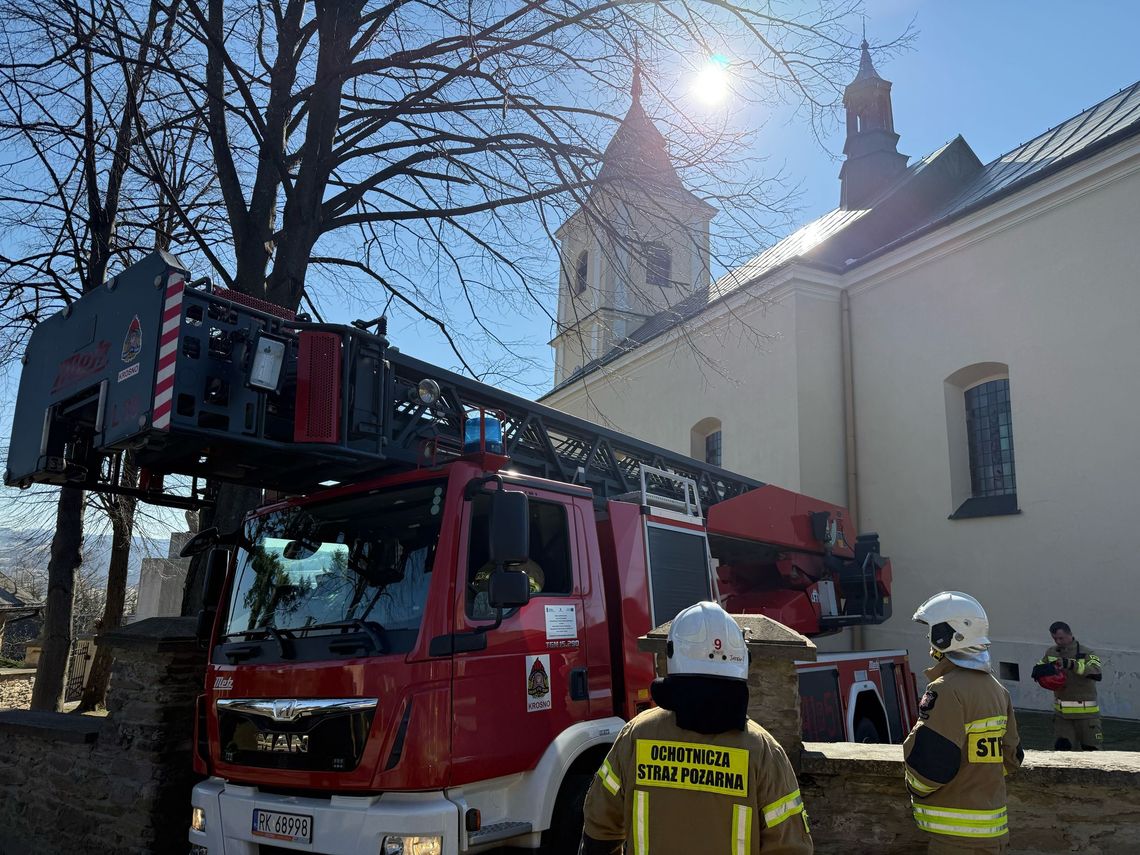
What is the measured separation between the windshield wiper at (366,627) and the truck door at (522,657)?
347 millimetres

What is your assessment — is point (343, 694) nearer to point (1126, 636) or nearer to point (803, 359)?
point (1126, 636)

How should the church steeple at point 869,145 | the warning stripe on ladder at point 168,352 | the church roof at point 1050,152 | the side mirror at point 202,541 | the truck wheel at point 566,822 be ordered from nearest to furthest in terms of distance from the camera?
1. the warning stripe on ladder at point 168,352
2. the truck wheel at point 566,822
3. the side mirror at point 202,541
4. the church roof at point 1050,152
5. the church steeple at point 869,145

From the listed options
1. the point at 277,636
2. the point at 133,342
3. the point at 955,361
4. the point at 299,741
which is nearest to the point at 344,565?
the point at 277,636

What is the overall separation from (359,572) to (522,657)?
3.05 feet

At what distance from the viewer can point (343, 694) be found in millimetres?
3875

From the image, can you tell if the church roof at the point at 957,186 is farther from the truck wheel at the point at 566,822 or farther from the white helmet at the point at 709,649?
the white helmet at the point at 709,649

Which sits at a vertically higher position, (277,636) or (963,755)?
(277,636)

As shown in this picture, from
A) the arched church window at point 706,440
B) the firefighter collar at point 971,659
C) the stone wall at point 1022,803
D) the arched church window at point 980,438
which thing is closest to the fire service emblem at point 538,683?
the stone wall at point 1022,803

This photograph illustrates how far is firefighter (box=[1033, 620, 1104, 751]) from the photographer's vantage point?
8773 millimetres

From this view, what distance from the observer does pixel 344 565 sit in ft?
14.6

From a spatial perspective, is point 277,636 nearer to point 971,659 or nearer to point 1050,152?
point 971,659

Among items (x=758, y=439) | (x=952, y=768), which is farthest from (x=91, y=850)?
(x=758, y=439)

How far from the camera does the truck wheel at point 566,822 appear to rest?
4.26 meters

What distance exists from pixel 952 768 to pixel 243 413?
3555 millimetres
